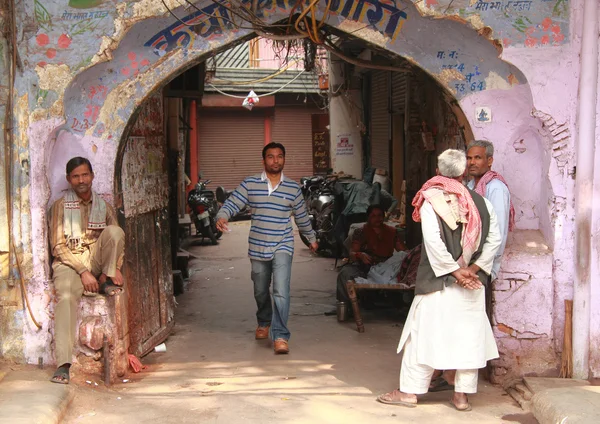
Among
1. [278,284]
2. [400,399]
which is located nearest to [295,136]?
[278,284]

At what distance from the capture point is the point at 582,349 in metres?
5.51

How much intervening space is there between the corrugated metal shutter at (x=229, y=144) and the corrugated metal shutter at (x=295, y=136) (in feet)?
1.75

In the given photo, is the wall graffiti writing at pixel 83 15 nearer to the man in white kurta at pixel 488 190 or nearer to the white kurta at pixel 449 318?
the white kurta at pixel 449 318

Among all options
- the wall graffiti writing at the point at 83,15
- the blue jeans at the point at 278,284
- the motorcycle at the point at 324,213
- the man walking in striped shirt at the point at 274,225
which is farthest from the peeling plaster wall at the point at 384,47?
the motorcycle at the point at 324,213

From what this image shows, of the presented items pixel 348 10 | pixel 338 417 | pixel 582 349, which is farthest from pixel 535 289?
pixel 348 10

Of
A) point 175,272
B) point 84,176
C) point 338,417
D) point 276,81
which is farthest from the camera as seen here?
point 276,81

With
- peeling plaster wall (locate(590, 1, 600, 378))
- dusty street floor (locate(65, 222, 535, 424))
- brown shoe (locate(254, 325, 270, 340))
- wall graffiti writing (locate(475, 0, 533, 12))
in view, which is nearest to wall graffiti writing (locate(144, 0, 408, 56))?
wall graffiti writing (locate(475, 0, 533, 12))

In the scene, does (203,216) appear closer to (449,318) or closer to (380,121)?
(380,121)

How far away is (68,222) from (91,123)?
2.53 feet

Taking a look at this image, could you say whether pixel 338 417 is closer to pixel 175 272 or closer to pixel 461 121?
pixel 461 121

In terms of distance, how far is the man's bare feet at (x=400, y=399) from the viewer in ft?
16.8

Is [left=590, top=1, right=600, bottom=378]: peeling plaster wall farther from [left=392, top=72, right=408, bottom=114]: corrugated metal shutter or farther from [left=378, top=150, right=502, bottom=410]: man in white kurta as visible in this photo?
[left=392, top=72, right=408, bottom=114]: corrugated metal shutter

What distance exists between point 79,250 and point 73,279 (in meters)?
0.22

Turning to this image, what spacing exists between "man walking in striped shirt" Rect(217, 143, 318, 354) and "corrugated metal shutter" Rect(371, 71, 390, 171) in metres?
6.58
